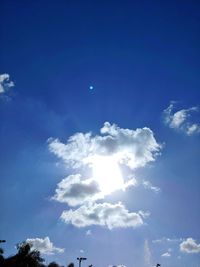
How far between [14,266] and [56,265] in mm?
12835

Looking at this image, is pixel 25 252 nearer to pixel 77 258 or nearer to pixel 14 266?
pixel 14 266

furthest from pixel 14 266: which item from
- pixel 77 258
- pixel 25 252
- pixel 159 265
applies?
pixel 159 265

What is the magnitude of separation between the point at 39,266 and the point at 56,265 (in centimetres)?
828

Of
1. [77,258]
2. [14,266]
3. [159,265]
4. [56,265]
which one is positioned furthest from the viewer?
A: [159,265]

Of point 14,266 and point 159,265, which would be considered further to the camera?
point 159,265

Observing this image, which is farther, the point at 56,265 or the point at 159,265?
the point at 159,265

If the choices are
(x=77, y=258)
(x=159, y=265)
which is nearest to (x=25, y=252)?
(x=77, y=258)

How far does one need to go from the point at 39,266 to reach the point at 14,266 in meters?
5.22

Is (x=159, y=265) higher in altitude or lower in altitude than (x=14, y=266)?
higher

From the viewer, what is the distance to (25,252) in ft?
213

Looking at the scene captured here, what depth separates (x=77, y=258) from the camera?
2660 inches

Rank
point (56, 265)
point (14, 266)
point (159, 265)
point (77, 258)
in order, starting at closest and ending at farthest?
point (14, 266) → point (77, 258) → point (56, 265) → point (159, 265)

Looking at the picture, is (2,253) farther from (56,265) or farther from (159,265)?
(159,265)

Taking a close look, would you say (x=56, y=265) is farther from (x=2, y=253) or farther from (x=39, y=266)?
(x=2, y=253)
